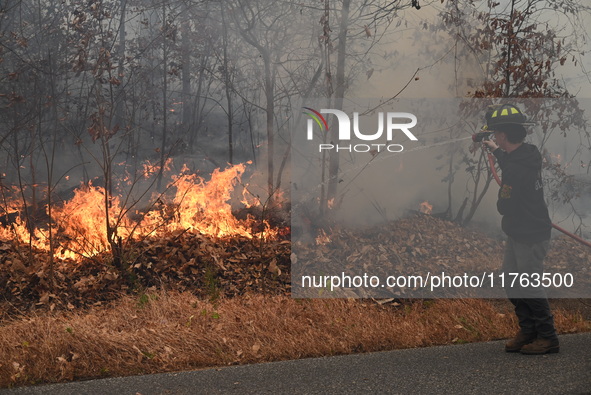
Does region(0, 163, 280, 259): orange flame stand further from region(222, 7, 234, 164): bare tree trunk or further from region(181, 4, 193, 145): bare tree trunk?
region(181, 4, 193, 145): bare tree trunk

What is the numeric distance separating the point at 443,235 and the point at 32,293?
20.3ft

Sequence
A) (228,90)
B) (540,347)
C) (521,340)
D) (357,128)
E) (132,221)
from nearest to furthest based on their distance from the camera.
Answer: (540,347) < (521,340) < (132,221) < (357,128) < (228,90)

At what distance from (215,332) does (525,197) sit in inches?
118

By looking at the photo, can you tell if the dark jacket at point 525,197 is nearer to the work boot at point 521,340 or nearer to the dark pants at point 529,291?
the dark pants at point 529,291

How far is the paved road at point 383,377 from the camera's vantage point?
5.49m

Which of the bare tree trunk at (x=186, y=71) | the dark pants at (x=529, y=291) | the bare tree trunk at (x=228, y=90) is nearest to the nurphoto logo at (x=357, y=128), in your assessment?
the bare tree trunk at (x=228, y=90)

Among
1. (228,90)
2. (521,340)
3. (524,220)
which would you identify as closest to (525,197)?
(524,220)

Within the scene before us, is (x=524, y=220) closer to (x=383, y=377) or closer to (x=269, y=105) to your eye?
(x=383, y=377)

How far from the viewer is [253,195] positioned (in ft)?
37.2

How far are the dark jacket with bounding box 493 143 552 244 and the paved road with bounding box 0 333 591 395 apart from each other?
105 centimetres

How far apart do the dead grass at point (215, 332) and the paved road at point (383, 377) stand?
333 mm

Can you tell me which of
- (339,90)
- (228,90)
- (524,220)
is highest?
(228,90)

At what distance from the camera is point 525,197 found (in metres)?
6.25

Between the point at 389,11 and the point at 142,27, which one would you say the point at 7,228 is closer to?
the point at 142,27
